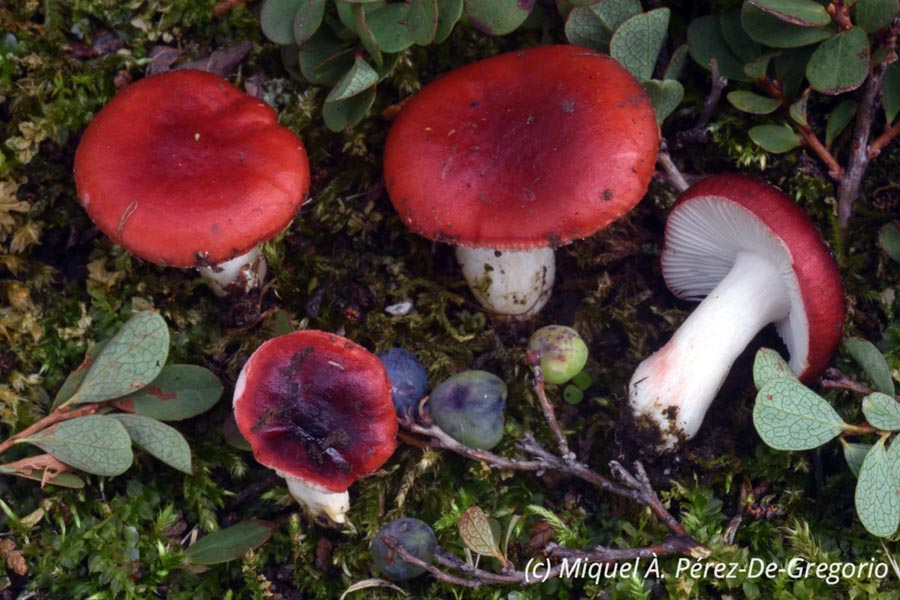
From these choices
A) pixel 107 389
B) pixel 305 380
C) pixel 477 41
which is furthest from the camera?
Answer: pixel 477 41

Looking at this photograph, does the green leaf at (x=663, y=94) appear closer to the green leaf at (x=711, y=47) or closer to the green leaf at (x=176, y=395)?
the green leaf at (x=711, y=47)

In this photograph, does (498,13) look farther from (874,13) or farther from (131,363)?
(131,363)

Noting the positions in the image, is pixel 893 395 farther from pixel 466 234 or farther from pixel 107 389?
pixel 107 389

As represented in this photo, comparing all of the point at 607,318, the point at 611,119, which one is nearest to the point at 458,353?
the point at 607,318

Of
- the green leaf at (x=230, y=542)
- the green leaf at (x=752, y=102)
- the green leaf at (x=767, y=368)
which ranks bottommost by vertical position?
the green leaf at (x=230, y=542)

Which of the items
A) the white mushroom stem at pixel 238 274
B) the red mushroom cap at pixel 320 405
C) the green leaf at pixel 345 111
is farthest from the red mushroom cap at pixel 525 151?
the white mushroom stem at pixel 238 274
